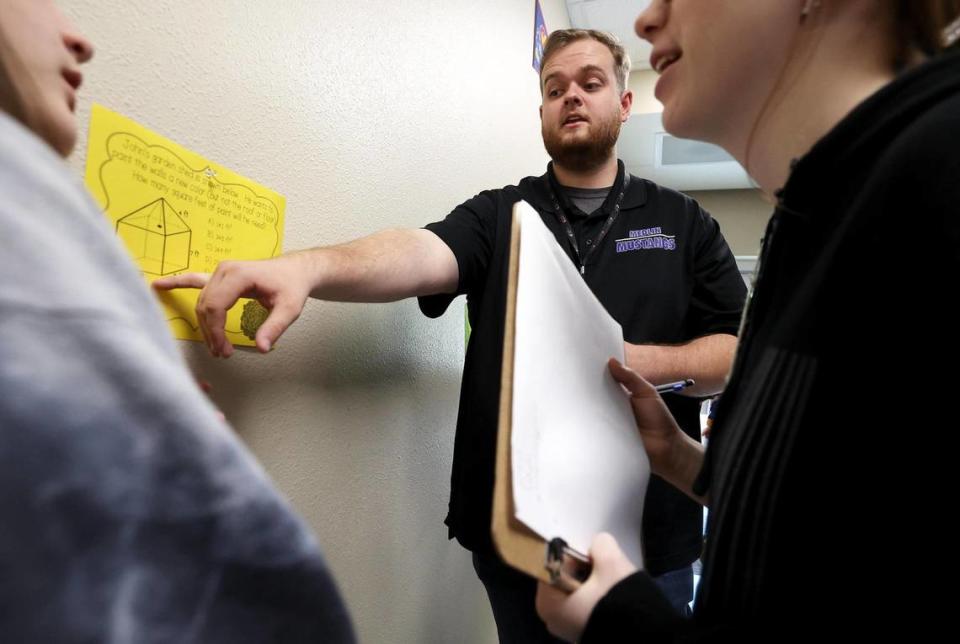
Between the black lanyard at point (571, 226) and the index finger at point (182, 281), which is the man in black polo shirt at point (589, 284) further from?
the index finger at point (182, 281)

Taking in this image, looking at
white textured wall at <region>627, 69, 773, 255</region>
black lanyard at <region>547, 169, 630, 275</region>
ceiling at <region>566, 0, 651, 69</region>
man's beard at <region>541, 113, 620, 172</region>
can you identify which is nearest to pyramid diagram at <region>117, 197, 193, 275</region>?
black lanyard at <region>547, 169, 630, 275</region>

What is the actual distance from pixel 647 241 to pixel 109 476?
40.5 inches

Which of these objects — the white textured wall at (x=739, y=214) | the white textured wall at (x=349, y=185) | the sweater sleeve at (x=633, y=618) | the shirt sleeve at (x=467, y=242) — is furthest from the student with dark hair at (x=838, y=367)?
the white textured wall at (x=739, y=214)

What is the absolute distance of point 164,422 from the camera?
0.23m

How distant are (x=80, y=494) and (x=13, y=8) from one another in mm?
307

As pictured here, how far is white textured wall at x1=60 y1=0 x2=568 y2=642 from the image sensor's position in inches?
23.7

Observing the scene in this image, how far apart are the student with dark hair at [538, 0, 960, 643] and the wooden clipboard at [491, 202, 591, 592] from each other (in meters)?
0.02

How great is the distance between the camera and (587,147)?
1.21 meters

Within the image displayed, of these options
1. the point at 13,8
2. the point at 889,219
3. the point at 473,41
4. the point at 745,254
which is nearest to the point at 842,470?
the point at 889,219

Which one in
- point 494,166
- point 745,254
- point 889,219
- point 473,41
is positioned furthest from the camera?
point 745,254

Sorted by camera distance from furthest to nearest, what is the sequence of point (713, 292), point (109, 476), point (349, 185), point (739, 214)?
point (739, 214) → point (713, 292) → point (349, 185) → point (109, 476)

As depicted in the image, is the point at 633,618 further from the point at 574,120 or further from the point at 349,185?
the point at 574,120

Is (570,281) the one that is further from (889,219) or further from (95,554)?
(95,554)

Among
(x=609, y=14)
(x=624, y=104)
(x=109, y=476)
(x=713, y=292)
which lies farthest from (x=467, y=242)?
(x=609, y=14)
